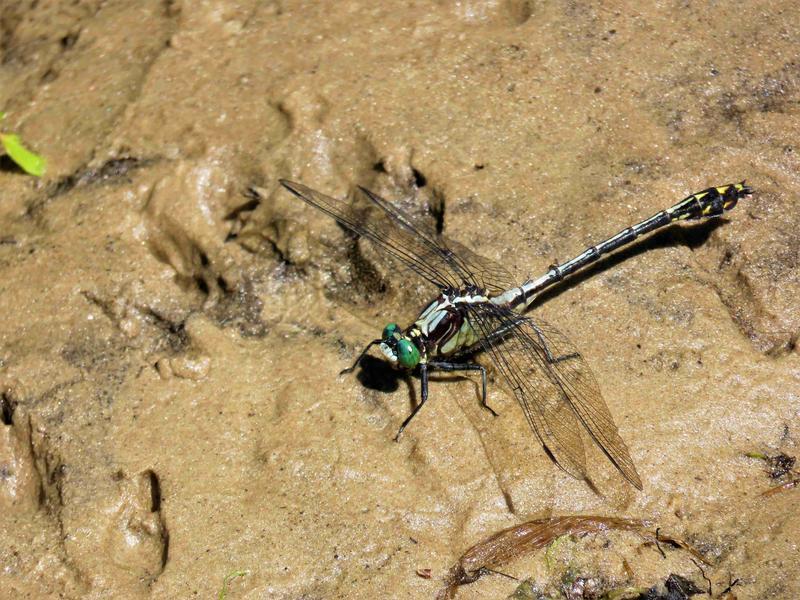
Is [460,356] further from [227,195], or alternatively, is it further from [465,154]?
[227,195]

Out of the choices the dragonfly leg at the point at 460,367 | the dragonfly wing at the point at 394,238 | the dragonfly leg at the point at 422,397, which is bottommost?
the dragonfly leg at the point at 460,367

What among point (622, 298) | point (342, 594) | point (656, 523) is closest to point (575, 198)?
point (622, 298)

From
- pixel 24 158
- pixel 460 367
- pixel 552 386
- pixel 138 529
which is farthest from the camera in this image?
A: pixel 24 158

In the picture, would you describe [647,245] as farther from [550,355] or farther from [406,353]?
[406,353]

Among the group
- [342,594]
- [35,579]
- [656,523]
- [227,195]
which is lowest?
[656,523]

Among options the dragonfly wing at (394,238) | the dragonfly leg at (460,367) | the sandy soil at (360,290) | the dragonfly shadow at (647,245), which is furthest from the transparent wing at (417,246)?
the dragonfly leg at (460,367)

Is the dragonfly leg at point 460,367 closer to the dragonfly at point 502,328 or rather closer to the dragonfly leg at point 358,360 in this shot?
the dragonfly at point 502,328

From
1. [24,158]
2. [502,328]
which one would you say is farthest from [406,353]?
[24,158]
